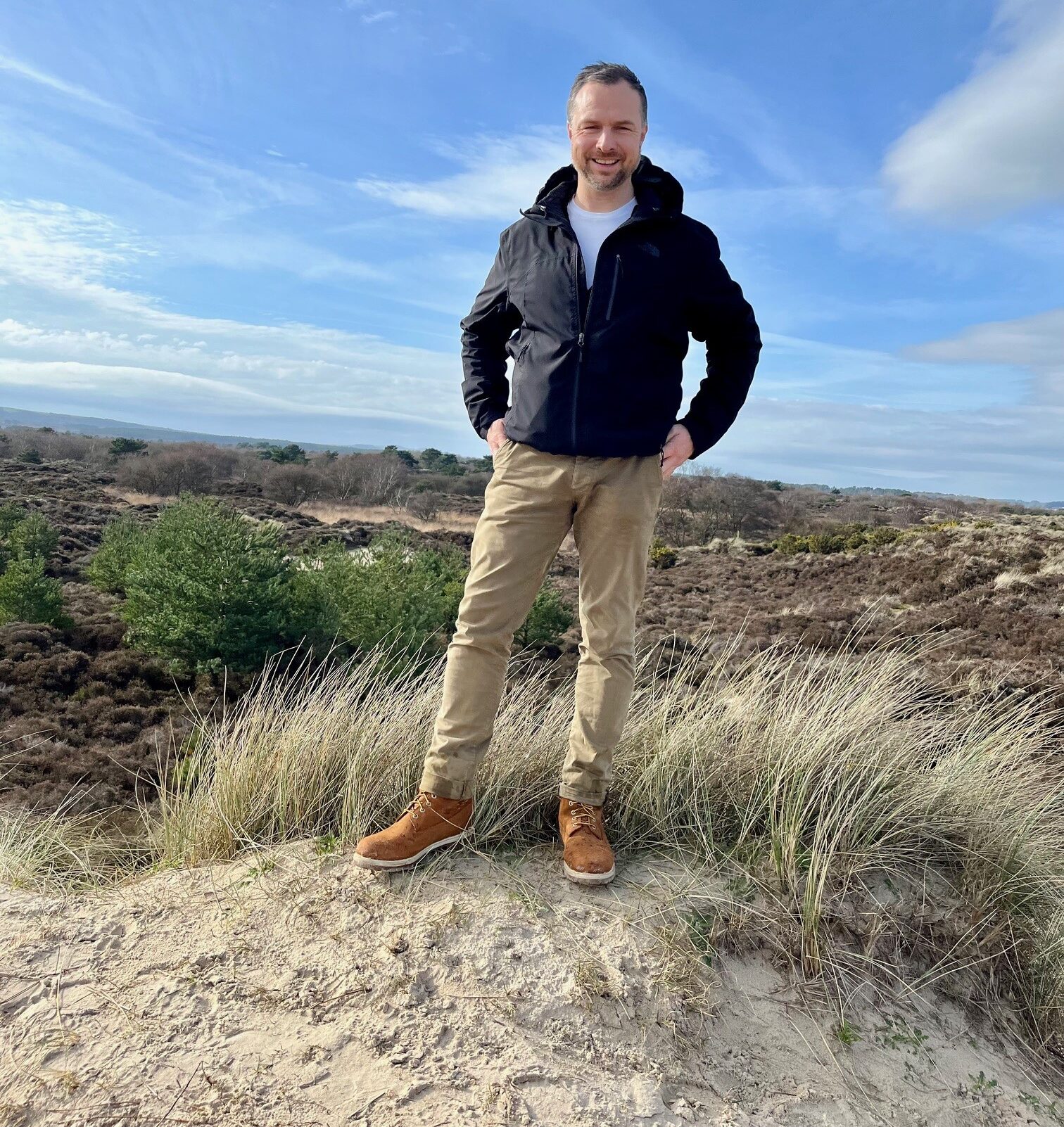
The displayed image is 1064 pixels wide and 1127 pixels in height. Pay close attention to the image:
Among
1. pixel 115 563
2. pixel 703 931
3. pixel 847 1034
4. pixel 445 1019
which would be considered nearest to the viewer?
pixel 445 1019

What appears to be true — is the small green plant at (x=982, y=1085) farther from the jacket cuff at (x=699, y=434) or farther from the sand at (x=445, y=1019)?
the jacket cuff at (x=699, y=434)

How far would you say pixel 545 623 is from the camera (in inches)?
502

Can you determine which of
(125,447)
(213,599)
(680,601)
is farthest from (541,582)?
(125,447)

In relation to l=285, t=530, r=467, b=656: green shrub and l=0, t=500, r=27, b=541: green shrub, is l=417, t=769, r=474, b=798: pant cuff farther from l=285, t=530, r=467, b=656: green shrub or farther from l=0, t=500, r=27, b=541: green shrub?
l=0, t=500, r=27, b=541: green shrub

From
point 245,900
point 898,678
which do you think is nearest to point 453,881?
point 245,900

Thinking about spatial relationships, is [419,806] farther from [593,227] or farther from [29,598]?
[29,598]

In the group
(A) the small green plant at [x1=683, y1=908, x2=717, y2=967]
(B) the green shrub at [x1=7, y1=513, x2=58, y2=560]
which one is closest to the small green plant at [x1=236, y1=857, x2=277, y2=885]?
(A) the small green plant at [x1=683, y1=908, x2=717, y2=967]

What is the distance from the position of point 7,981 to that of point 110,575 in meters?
16.5

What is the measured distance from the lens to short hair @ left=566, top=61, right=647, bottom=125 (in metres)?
2.31

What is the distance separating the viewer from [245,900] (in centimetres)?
233

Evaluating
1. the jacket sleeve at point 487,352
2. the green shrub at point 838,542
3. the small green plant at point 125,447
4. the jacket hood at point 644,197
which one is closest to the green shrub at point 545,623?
the jacket sleeve at point 487,352

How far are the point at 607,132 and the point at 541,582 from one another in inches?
51.7

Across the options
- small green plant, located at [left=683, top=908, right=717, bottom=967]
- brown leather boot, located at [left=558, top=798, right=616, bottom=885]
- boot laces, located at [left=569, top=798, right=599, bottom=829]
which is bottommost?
small green plant, located at [left=683, top=908, right=717, bottom=967]

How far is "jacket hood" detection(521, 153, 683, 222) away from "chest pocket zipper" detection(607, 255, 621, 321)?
137mm
